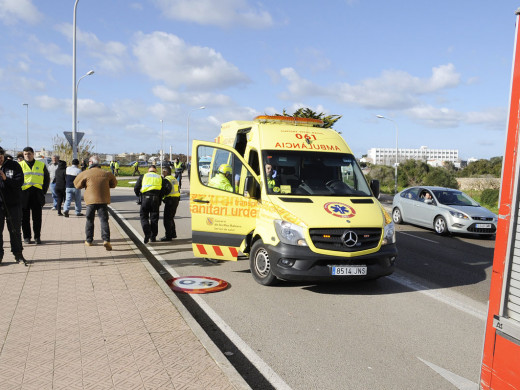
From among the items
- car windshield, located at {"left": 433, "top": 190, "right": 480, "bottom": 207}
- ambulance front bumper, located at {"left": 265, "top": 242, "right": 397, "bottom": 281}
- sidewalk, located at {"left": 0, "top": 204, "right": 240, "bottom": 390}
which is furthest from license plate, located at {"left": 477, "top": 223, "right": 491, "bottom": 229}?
sidewalk, located at {"left": 0, "top": 204, "right": 240, "bottom": 390}

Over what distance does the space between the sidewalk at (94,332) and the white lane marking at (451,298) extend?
363cm

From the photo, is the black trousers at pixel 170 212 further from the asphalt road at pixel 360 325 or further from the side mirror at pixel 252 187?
the side mirror at pixel 252 187

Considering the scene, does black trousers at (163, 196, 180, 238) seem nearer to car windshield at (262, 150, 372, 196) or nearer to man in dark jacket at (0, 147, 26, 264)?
man in dark jacket at (0, 147, 26, 264)

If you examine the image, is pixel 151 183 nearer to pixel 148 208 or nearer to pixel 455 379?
pixel 148 208

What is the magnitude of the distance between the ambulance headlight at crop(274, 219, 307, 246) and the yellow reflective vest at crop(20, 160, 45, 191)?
20.4ft

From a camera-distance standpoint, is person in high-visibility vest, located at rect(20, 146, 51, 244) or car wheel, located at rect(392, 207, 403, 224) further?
car wheel, located at rect(392, 207, 403, 224)

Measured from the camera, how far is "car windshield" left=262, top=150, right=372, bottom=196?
749 cm

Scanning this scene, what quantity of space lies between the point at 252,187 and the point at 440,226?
8.74m

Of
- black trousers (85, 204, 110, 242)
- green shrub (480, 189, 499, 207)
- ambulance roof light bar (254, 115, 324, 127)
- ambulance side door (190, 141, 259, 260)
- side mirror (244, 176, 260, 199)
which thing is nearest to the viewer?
side mirror (244, 176, 260, 199)

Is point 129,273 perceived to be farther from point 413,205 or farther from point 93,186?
point 413,205

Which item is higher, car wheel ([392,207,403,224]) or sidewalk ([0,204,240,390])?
car wheel ([392,207,403,224])

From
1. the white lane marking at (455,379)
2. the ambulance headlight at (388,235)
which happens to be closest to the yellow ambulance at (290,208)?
the ambulance headlight at (388,235)

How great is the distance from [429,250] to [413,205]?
4678 millimetres

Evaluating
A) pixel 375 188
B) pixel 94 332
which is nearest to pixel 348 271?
pixel 375 188
